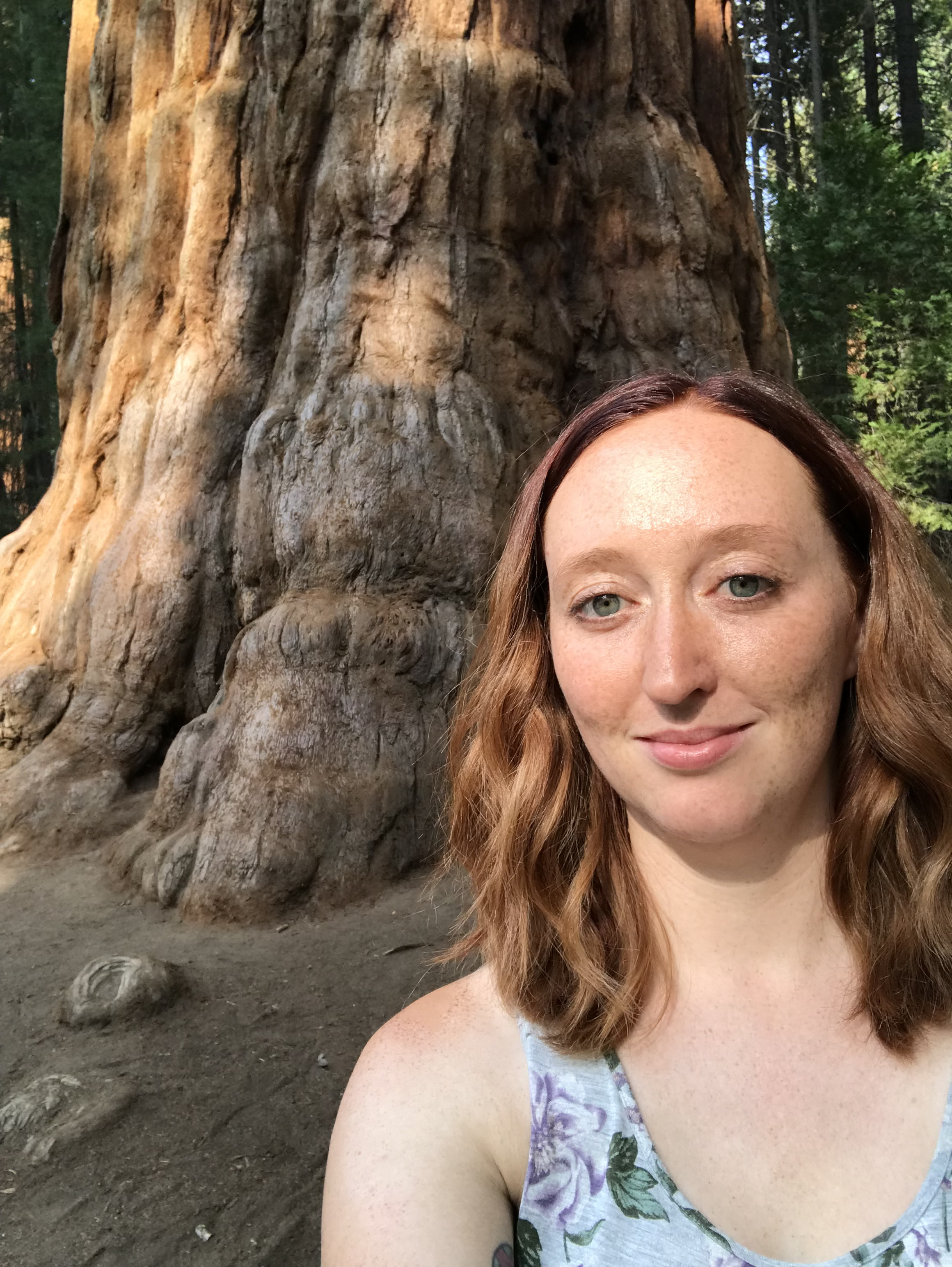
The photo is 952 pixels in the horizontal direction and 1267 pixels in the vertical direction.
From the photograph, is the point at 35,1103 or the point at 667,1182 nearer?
the point at 667,1182

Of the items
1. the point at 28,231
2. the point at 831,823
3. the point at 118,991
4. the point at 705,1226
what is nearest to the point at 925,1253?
the point at 705,1226

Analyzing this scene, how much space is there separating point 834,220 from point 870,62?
9725 millimetres

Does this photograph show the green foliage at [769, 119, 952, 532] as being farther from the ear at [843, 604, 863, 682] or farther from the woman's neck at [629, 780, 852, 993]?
the woman's neck at [629, 780, 852, 993]

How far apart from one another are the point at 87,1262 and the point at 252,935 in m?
1.72

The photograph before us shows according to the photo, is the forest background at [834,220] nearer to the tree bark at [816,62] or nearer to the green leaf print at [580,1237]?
the tree bark at [816,62]

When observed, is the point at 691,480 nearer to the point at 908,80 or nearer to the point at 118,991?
the point at 118,991

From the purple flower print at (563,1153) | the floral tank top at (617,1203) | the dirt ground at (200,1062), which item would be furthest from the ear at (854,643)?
the dirt ground at (200,1062)

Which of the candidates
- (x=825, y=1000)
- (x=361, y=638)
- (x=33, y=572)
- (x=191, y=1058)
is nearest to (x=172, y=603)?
(x=361, y=638)

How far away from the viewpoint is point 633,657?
132 centimetres

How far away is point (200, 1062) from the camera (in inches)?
126

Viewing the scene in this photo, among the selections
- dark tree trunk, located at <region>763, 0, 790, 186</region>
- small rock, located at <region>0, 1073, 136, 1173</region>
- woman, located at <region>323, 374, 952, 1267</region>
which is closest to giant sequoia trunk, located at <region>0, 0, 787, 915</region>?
small rock, located at <region>0, 1073, 136, 1173</region>

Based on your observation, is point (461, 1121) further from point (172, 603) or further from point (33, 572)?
A: point (33, 572)

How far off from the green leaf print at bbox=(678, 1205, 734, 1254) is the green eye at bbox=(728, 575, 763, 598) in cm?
72

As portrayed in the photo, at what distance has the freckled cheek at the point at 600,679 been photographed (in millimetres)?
1325
